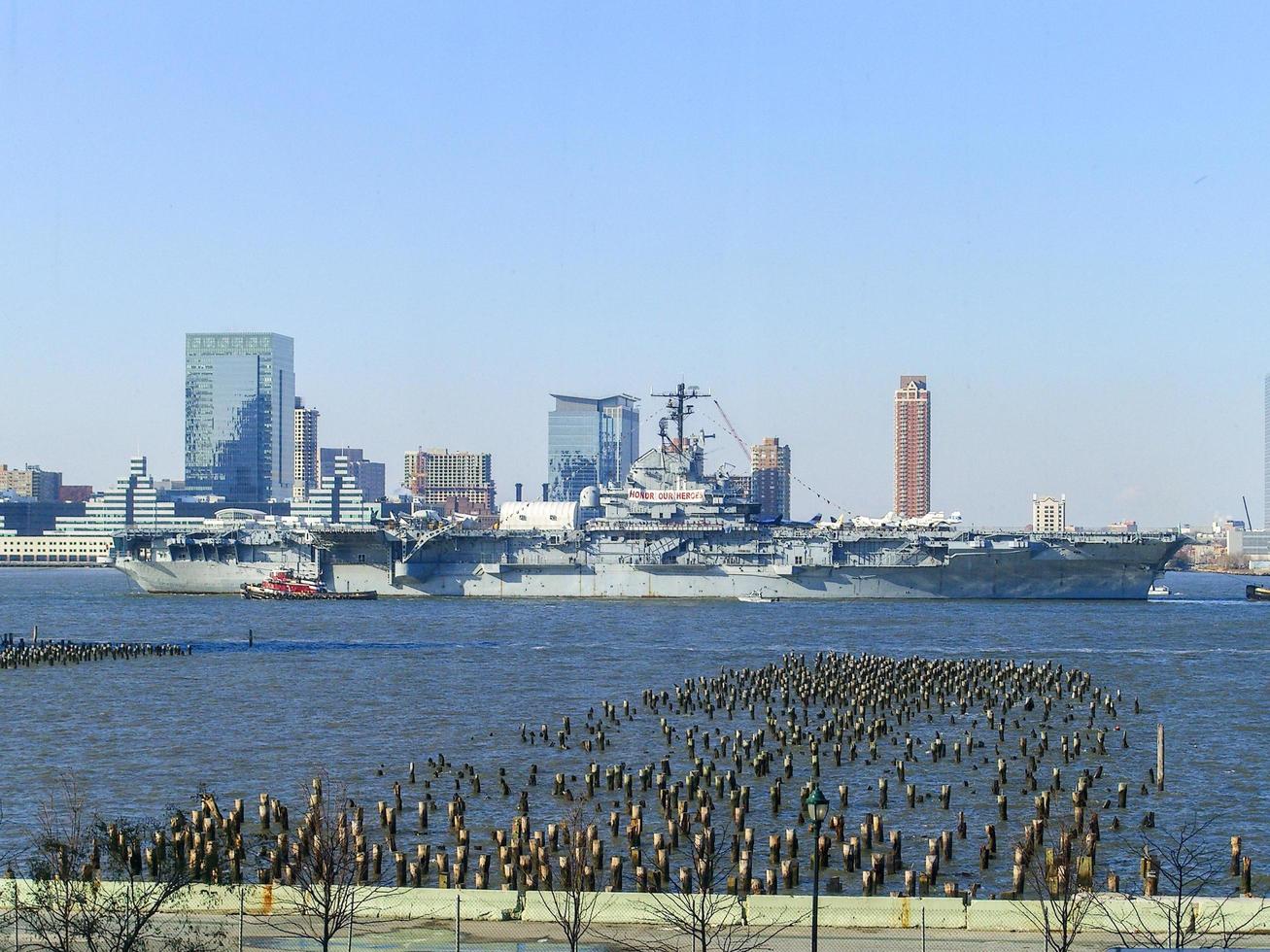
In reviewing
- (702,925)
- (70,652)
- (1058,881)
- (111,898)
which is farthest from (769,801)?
(70,652)

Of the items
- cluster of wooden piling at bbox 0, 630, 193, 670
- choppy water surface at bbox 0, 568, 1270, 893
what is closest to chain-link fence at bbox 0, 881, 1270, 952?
choppy water surface at bbox 0, 568, 1270, 893

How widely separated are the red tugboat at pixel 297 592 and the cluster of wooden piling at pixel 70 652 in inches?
997

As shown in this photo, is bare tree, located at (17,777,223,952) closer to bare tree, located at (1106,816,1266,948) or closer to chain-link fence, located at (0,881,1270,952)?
chain-link fence, located at (0,881,1270,952)

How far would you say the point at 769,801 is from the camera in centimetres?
3184

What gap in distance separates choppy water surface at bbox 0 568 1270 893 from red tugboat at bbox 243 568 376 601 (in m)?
0.88

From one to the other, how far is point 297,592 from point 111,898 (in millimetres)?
69973

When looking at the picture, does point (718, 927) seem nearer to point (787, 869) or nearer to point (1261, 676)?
point (787, 869)

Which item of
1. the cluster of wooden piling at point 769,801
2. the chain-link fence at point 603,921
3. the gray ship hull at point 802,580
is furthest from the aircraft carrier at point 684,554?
the chain-link fence at point 603,921

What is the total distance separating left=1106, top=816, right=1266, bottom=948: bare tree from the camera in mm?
19094

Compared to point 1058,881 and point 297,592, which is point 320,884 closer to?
point 1058,881

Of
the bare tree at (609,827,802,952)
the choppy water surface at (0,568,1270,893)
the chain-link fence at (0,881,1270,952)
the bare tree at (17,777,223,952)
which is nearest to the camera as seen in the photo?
the bare tree at (17,777,223,952)

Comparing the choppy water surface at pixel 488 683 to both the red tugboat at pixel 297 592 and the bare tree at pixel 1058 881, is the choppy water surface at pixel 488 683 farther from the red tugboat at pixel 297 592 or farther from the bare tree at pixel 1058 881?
the bare tree at pixel 1058 881

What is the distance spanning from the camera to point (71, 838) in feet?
74.6

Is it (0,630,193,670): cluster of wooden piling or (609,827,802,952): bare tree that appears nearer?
(609,827,802,952): bare tree
